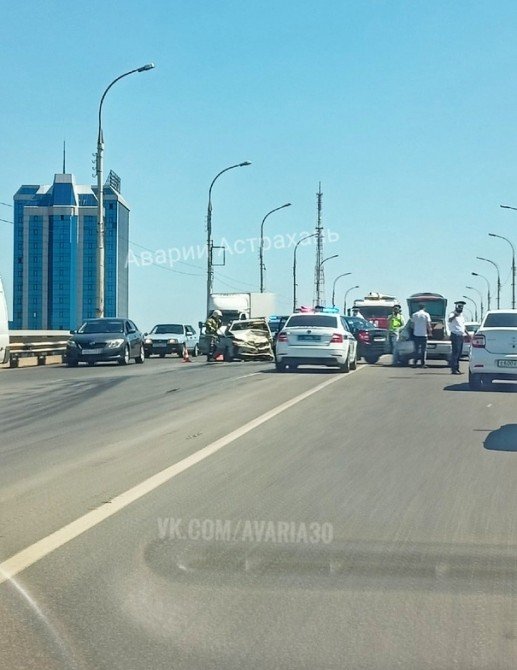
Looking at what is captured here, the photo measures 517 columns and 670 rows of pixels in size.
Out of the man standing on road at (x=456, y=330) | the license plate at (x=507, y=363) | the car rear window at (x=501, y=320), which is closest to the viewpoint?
the license plate at (x=507, y=363)

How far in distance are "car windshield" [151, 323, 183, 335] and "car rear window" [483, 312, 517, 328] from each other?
2754 centimetres

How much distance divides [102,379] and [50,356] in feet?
44.1

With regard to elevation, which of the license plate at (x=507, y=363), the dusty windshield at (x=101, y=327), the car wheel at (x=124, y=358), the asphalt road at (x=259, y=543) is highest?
the dusty windshield at (x=101, y=327)

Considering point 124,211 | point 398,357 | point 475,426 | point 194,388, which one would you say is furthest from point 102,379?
point 124,211

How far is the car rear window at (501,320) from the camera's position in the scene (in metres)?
21.7

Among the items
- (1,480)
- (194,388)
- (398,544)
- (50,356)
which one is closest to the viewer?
(398,544)

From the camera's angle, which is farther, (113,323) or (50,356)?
(50,356)

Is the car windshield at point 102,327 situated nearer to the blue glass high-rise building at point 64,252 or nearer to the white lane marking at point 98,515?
the white lane marking at point 98,515

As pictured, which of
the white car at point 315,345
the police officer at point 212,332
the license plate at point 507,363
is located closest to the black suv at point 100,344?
the police officer at point 212,332

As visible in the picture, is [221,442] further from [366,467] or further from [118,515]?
[118,515]

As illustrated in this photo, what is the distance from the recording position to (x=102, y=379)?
83.1 ft

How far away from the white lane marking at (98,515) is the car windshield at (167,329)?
3518 centimetres

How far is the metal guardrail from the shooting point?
1352 inches

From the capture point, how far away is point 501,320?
71.9 feet
